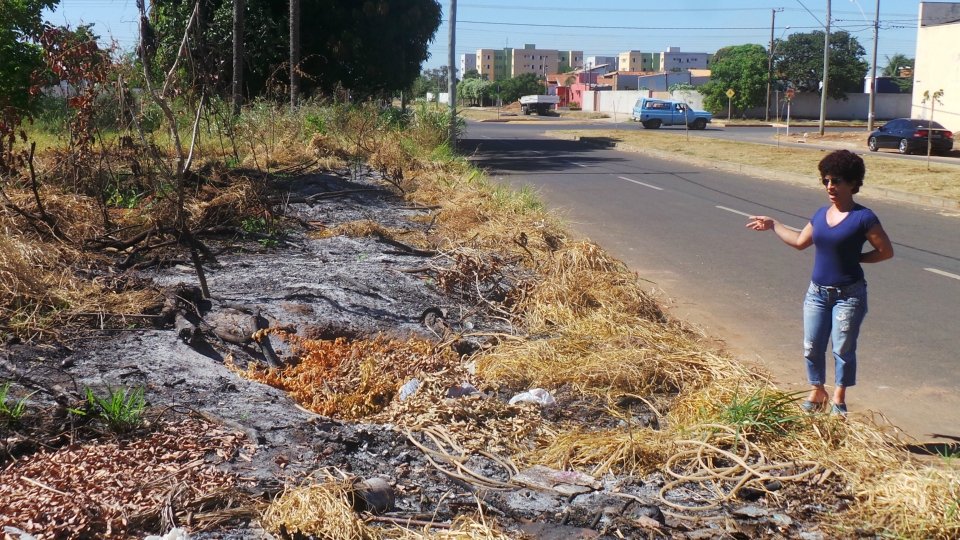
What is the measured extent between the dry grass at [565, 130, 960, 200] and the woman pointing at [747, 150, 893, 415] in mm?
11595

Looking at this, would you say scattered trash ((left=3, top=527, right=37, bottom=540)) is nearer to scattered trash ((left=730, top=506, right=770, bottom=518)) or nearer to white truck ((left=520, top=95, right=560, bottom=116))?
scattered trash ((left=730, top=506, right=770, bottom=518))

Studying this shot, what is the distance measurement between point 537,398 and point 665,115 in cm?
4807

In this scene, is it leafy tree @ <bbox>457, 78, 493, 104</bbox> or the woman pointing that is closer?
the woman pointing

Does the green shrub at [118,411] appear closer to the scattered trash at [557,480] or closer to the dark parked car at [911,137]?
the scattered trash at [557,480]

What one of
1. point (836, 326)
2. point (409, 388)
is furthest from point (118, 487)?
point (836, 326)

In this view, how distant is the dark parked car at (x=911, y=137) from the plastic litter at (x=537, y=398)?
27.3 metres

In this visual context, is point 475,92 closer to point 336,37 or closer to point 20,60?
point 336,37

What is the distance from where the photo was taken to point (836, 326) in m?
4.55

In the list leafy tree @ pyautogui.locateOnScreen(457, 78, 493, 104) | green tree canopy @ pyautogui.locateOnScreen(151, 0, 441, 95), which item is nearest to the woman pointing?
green tree canopy @ pyautogui.locateOnScreen(151, 0, 441, 95)

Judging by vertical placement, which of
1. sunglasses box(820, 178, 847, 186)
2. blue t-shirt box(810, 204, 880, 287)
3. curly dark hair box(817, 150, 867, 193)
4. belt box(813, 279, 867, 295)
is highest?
curly dark hair box(817, 150, 867, 193)

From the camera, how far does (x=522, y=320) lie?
605 cm

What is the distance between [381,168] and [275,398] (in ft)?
31.1

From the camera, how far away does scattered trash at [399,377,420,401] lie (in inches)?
175

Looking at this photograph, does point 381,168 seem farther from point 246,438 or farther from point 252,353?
point 246,438
